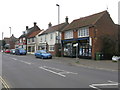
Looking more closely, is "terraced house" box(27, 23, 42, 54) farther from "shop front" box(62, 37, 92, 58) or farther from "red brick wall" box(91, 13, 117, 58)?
"red brick wall" box(91, 13, 117, 58)

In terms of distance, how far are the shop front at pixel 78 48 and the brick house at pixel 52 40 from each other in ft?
7.36

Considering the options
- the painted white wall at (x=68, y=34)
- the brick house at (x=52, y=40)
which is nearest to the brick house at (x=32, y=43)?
the brick house at (x=52, y=40)

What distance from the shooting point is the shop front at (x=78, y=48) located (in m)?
31.3

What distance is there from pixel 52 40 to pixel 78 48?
42.2 ft

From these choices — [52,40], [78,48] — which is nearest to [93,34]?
[78,48]

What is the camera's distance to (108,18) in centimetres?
3234

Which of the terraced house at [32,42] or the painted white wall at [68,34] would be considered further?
the terraced house at [32,42]

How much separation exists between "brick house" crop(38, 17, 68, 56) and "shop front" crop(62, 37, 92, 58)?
2.24 m

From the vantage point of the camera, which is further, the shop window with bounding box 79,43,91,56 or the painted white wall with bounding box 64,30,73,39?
the painted white wall with bounding box 64,30,73,39

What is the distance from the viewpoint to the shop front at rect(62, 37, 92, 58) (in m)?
31.3

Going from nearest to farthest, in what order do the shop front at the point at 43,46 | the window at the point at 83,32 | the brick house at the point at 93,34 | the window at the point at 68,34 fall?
the brick house at the point at 93,34
the window at the point at 83,32
the window at the point at 68,34
the shop front at the point at 43,46

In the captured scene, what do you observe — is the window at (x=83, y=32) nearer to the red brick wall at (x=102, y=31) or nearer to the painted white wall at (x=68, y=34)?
the red brick wall at (x=102, y=31)

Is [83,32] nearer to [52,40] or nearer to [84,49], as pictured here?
[84,49]

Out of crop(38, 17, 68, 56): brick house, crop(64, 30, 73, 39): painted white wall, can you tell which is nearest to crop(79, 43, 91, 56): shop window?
crop(64, 30, 73, 39): painted white wall
